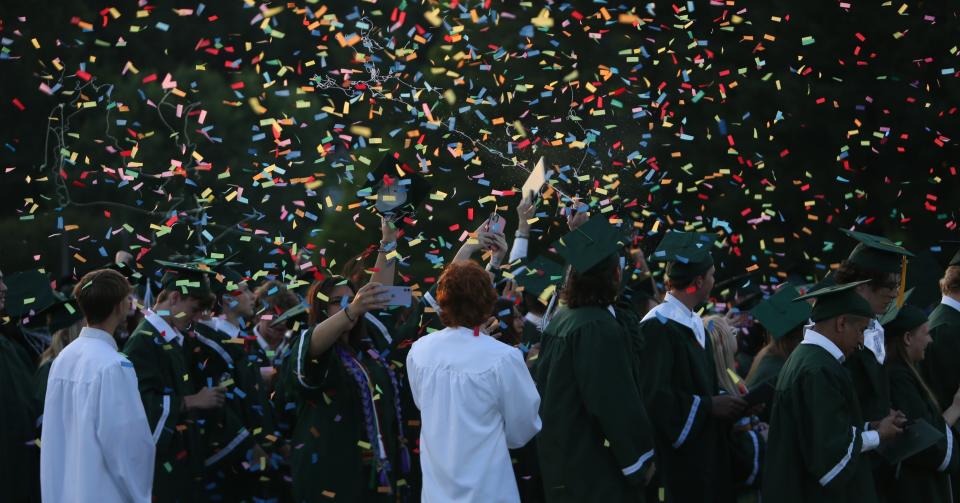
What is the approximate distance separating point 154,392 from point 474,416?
2.44 m

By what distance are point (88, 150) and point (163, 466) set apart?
25.7 m

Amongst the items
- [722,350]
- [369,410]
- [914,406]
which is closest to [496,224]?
[369,410]

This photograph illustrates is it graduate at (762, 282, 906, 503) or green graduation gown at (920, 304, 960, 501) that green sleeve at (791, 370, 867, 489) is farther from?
green graduation gown at (920, 304, 960, 501)

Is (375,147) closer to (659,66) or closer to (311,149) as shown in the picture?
(311,149)

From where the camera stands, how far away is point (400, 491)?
8094mm

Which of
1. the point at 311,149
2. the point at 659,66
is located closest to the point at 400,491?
the point at 659,66

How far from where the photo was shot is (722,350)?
8930mm

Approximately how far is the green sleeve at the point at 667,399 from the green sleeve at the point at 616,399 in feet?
2.42

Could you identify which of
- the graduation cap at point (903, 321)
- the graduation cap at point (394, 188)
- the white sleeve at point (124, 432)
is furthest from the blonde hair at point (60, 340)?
the graduation cap at point (903, 321)

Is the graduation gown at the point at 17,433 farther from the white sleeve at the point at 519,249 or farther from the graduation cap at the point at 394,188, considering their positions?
the white sleeve at the point at 519,249

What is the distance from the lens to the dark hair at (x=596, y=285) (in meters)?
7.42

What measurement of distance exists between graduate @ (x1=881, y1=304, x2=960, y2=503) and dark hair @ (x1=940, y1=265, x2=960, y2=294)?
115 centimetres

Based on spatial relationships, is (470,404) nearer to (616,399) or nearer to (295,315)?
(616,399)

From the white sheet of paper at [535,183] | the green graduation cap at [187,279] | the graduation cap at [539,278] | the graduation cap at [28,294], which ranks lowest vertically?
the graduation cap at [539,278]
